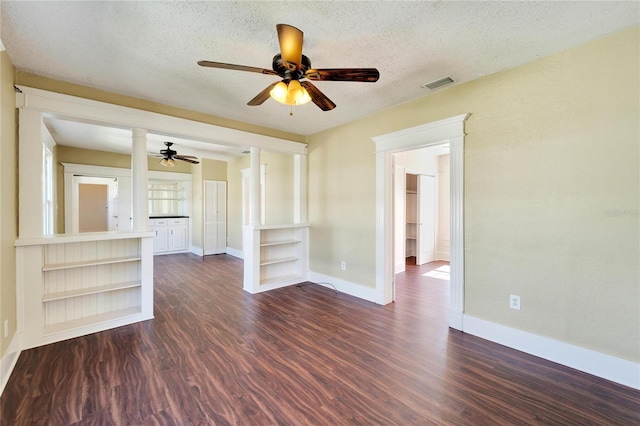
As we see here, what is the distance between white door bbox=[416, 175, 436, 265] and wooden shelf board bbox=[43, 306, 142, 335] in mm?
5315

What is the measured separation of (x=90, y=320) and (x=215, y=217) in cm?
468

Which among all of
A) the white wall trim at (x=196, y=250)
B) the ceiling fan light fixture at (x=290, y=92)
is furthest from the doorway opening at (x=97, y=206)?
the ceiling fan light fixture at (x=290, y=92)

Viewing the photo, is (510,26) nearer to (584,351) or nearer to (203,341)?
(584,351)

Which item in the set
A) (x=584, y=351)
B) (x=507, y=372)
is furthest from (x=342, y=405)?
(x=584, y=351)

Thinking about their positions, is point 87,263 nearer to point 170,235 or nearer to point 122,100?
point 122,100

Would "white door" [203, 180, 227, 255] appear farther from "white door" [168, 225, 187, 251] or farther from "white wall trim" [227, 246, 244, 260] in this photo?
"white door" [168, 225, 187, 251]

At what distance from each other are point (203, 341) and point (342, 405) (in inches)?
61.8

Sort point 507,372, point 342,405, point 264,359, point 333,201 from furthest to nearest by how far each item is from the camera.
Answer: point 333,201 → point 264,359 → point 507,372 → point 342,405

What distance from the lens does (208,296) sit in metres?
4.02

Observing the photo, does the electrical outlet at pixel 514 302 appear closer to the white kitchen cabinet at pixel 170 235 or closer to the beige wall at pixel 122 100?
the beige wall at pixel 122 100

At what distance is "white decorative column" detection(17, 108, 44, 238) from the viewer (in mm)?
2518

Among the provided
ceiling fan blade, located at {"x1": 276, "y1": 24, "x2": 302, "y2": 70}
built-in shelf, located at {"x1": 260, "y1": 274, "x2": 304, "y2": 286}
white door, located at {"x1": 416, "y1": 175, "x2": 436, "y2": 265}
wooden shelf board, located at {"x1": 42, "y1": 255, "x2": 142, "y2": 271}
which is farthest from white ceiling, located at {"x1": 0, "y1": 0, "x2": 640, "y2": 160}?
white door, located at {"x1": 416, "y1": 175, "x2": 436, "y2": 265}

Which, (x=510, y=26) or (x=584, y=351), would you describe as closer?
(x=510, y=26)

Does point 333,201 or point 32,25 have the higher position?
point 32,25
